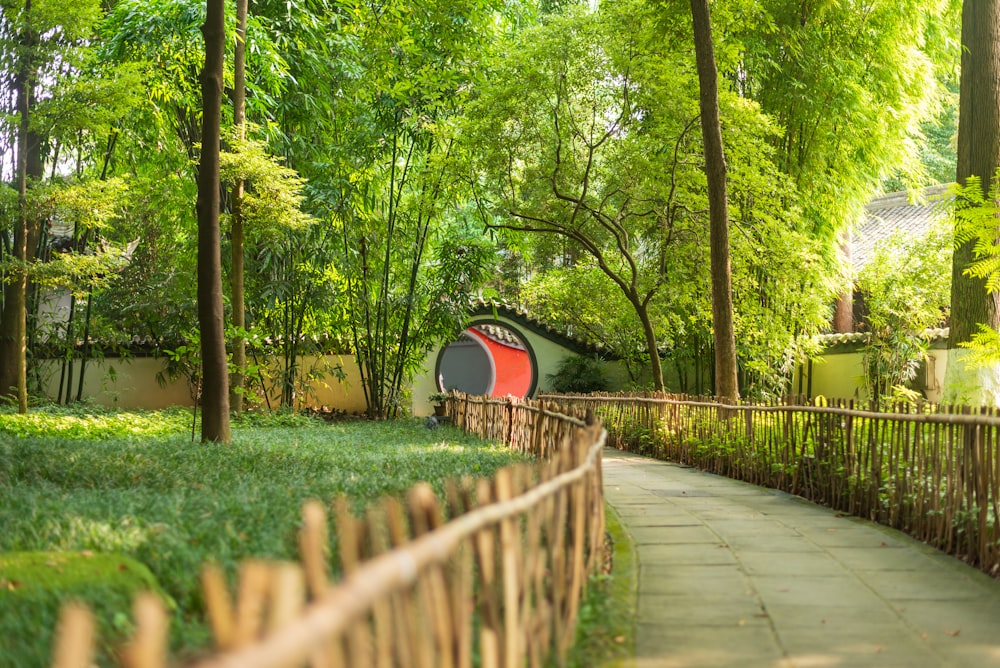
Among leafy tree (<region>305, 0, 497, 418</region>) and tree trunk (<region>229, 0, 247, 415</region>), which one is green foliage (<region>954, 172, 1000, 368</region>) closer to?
leafy tree (<region>305, 0, 497, 418</region>)

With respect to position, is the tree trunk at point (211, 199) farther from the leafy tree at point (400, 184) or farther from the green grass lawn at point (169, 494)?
the leafy tree at point (400, 184)

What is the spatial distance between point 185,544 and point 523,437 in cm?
589

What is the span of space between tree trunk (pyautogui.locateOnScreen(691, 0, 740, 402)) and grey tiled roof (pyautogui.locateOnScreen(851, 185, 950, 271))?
969cm

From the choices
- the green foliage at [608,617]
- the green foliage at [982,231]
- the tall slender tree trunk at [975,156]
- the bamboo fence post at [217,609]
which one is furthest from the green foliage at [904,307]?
the bamboo fence post at [217,609]

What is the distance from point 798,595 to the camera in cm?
428

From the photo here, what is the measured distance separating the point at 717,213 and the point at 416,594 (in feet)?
28.6

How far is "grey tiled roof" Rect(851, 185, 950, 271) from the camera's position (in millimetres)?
20406

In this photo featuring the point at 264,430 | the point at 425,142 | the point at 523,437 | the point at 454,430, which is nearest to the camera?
the point at 523,437

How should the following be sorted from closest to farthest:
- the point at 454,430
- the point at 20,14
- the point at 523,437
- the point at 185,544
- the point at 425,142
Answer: the point at 185,544
the point at 523,437
the point at 20,14
the point at 454,430
the point at 425,142

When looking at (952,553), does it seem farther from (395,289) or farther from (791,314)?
(395,289)

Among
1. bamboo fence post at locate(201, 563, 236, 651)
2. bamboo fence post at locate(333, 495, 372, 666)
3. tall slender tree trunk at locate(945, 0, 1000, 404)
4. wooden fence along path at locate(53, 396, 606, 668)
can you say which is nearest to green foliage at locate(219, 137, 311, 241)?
tall slender tree trunk at locate(945, 0, 1000, 404)

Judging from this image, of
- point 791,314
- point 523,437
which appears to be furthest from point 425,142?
point 523,437

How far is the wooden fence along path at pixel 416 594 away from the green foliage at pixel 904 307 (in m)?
12.0

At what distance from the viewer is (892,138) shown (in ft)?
47.7
